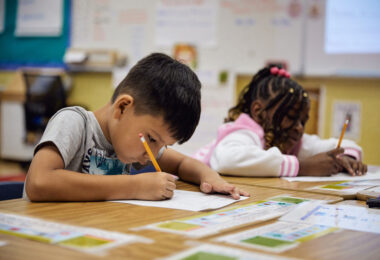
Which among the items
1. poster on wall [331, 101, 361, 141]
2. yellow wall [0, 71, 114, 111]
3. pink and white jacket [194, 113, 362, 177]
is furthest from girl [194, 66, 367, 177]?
yellow wall [0, 71, 114, 111]

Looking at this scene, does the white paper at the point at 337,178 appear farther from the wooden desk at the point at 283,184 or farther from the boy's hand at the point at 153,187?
the boy's hand at the point at 153,187

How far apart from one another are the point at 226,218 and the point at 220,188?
0.96 ft

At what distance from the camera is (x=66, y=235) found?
595mm

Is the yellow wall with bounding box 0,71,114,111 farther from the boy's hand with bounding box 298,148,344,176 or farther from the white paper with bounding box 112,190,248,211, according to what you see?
the white paper with bounding box 112,190,248,211

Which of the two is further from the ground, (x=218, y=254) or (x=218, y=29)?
(x=218, y=29)

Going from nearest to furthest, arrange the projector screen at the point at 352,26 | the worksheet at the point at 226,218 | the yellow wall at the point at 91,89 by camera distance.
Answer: the worksheet at the point at 226,218 < the projector screen at the point at 352,26 < the yellow wall at the point at 91,89

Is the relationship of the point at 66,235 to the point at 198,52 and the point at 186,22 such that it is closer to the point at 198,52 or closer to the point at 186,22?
the point at 198,52

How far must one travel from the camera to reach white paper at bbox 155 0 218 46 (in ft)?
12.3

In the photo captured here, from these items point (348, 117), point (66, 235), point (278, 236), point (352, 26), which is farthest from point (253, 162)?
point (352, 26)

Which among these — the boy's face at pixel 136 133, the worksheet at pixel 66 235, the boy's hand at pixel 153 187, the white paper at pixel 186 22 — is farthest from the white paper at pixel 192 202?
the white paper at pixel 186 22

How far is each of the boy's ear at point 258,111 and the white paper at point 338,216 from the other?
0.82 metres

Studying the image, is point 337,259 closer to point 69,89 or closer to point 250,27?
point 250,27

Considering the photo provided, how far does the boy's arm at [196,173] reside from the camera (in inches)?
39.9

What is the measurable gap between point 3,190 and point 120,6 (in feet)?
10.9
